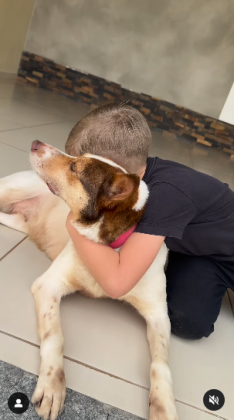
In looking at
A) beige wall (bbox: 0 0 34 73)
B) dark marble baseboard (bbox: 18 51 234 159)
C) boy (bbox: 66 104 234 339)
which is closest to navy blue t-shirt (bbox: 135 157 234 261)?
boy (bbox: 66 104 234 339)

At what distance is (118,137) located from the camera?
1.46 metres

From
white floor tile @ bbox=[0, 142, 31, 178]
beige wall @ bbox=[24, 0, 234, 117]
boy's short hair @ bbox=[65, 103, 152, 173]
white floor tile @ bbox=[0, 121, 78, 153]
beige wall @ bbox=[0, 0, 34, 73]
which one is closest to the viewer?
boy's short hair @ bbox=[65, 103, 152, 173]

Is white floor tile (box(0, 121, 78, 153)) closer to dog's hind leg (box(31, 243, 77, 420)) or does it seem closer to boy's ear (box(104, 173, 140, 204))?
dog's hind leg (box(31, 243, 77, 420))

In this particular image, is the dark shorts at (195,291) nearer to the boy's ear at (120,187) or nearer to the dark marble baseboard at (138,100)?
the boy's ear at (120,187)

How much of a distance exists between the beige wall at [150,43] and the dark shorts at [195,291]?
206 inches

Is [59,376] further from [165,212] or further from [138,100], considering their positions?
[138,100]

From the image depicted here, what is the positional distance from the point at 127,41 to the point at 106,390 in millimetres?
6247

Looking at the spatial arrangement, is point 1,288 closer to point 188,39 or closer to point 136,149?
point 136,149

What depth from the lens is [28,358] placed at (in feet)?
3.98

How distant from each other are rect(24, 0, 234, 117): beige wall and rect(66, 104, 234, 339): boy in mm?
5202

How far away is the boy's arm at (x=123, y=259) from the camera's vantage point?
4.39 feet

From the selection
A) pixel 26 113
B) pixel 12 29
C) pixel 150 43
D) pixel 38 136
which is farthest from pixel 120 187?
pixel 150 43

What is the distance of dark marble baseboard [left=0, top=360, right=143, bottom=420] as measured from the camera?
104 centimetres

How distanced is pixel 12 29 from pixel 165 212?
18.6 ft
